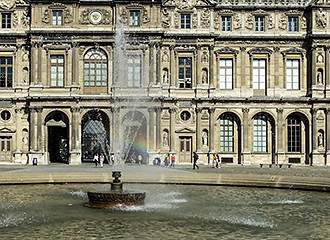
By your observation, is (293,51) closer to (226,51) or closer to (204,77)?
(226,51)

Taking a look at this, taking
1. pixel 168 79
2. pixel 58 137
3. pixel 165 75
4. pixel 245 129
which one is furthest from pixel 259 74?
pixel 58 137

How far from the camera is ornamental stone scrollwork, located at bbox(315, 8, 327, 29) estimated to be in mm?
58625

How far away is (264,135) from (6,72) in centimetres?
2578

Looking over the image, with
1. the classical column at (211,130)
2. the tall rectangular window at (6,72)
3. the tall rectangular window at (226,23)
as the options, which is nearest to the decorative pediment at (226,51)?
the tall rectangular window at (226,23)

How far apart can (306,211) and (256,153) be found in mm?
35003

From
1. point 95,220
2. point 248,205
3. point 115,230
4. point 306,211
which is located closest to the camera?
point 115,230

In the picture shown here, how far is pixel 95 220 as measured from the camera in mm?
21266

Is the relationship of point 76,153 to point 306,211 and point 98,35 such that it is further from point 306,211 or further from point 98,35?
point 306,211

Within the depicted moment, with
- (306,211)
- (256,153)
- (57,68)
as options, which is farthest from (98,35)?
(306,211)

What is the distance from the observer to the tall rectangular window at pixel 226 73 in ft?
194

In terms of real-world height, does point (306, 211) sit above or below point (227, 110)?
below

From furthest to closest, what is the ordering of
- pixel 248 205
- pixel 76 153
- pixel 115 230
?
pixel 76 153 → pixel 248 205 → pixel 115 230

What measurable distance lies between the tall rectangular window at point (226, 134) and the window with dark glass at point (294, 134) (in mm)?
5716

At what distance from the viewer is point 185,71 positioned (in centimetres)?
5819
